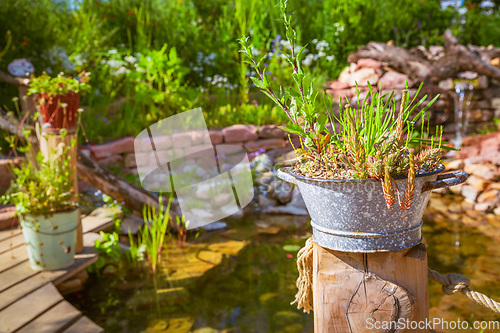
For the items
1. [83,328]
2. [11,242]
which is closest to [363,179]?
[83,328]

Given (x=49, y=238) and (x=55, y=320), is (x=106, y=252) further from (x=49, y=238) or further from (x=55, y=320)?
(x=55, y=320)

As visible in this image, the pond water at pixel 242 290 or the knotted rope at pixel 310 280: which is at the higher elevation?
the knotted rope at pixel 310 280

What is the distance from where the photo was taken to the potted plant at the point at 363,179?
1024 mm

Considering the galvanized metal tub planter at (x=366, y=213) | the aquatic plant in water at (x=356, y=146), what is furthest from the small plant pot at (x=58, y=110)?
the galvanized metal tub planter at (x=366, y=213)

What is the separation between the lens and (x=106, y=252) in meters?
3.40

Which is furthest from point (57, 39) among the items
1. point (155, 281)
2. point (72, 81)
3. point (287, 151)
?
point (155, 281)

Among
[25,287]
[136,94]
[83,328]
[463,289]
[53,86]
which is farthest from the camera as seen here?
[136,94]

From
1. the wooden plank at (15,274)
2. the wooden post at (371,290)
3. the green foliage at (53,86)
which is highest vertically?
the green foliage at (53,86)

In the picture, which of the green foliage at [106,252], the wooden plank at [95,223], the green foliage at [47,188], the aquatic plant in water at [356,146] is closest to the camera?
the aquatic plant in water at [356,146]

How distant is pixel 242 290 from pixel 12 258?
70.5 inches

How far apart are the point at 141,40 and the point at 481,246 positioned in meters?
5.29

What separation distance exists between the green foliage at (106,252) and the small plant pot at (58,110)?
0.99m

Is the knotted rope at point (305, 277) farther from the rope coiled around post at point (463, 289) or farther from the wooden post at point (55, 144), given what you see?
the wooden post at point (55, 144)

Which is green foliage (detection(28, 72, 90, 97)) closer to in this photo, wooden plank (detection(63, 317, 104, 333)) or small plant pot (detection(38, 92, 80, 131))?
small plant pot (detection(38, 92, 80, 131))
